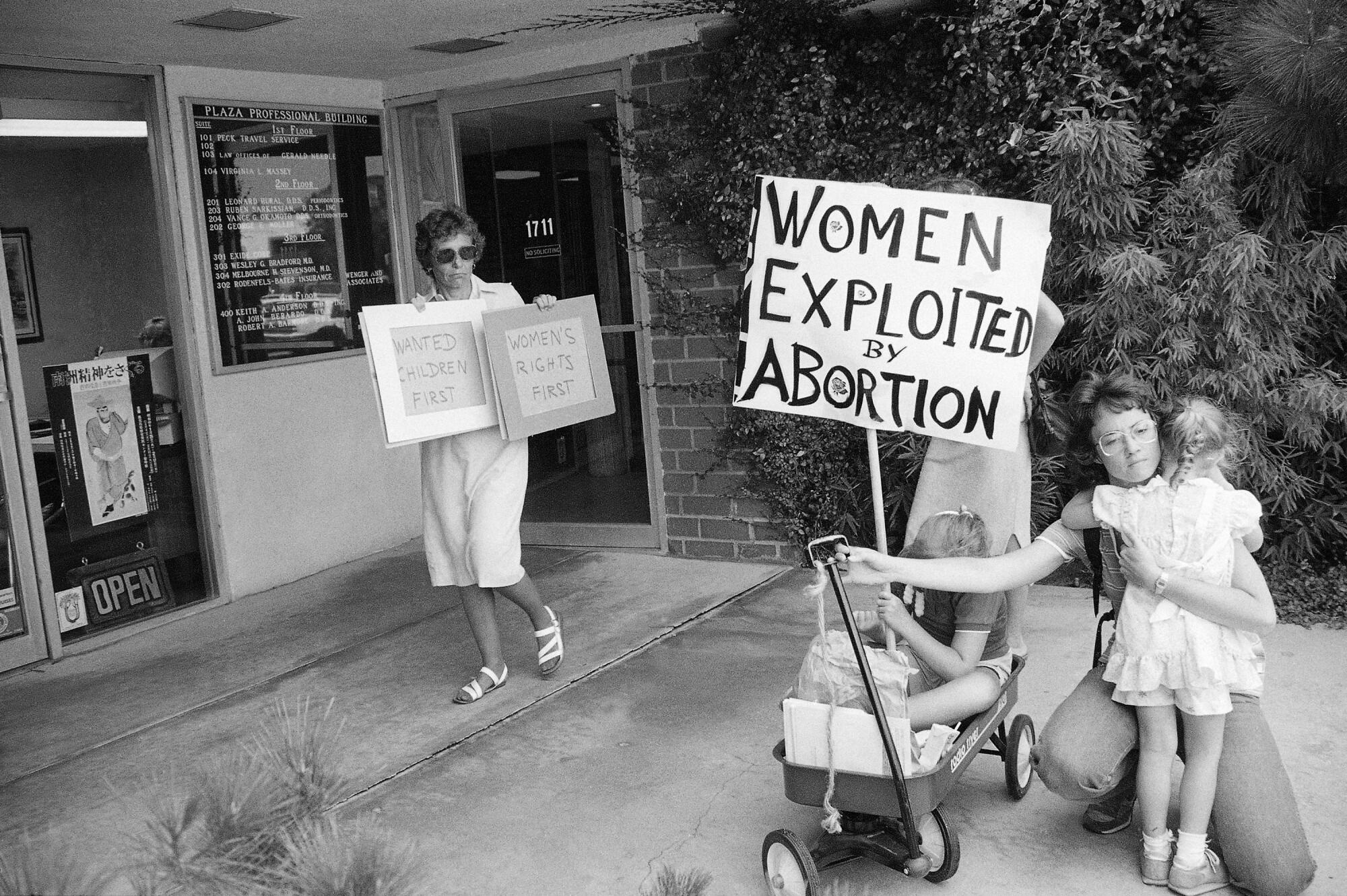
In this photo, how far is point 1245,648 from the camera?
112 inches

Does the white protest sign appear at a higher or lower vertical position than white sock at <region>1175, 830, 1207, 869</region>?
higher

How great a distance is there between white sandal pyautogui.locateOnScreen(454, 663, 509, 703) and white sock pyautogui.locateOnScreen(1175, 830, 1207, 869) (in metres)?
Result: 2.46

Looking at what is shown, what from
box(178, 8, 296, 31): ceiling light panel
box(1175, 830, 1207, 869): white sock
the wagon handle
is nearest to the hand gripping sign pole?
the wagon handle

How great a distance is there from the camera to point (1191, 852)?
2.85 m

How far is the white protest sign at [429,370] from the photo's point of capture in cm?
414

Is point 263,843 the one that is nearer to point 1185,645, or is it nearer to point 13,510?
point 1185,645

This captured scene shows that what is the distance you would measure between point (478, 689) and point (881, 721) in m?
2.14

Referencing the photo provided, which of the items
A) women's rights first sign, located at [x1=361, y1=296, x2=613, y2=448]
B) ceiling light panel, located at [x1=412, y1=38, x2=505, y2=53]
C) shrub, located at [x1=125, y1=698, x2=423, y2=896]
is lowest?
shrub, located at [x1=125, y1=698, x2=423, y2=896]

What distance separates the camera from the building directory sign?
5.91 metres

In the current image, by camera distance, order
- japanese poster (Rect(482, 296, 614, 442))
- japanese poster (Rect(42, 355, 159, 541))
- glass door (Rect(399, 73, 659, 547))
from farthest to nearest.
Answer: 1. glass door (Rect(399, 73, 659, 547))
2. japanese poster (Rect(42, 355, 159, 541))
3. japanese poster (Rect(482, 296, 614, 442))

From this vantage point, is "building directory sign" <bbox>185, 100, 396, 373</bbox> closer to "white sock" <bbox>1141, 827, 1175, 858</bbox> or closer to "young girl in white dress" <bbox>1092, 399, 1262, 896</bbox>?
"young girl in white dress" <bbox>1092, 399, 1262, 896</bbox>

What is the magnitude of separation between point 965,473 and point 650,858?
146 centimetres

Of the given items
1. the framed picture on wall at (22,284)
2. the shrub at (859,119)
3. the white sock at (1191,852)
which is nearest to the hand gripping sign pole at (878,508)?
the white sock at (1191,852)

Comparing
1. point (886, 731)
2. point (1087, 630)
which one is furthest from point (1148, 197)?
point (886, 731)
